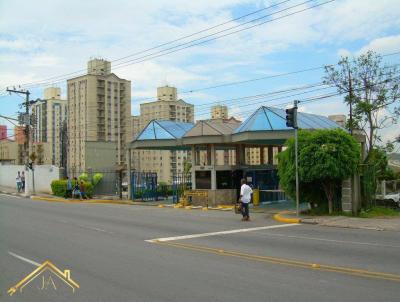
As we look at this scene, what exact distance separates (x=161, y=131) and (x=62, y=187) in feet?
36.3

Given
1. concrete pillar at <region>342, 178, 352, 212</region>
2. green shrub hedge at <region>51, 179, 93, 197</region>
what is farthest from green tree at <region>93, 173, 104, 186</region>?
concrete pillar at <region>342, 178, 352, 212</region>

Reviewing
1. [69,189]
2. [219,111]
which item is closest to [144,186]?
[69,189]

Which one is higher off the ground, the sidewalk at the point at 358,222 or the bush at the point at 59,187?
the bush at the point at 59,187

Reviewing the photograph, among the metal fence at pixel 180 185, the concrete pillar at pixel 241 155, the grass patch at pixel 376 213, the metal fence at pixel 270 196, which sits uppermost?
the concrete pillar at pixel 241 155

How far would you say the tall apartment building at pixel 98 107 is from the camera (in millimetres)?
54969

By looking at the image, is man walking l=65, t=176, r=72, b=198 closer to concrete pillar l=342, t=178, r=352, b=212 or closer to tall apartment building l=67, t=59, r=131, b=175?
tall apartment building l=67, t=59, r=131, b=175

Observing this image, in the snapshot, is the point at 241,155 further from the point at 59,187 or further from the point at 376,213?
the point at 59,187

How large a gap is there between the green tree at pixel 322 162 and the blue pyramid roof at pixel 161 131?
1171 cm

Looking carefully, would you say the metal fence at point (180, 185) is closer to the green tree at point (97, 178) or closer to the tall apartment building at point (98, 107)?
the green tree at point (97, 178)

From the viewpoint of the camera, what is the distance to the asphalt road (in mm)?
7379

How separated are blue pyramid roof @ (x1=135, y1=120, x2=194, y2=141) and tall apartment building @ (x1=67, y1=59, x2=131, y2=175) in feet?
63.2

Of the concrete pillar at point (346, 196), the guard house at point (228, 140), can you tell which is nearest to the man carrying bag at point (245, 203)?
the concrete pillar at point (346, 196)

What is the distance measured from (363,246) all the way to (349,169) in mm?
7705

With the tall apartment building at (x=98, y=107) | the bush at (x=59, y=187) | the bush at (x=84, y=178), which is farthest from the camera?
the tall apartment building at (x=98, y=107)
